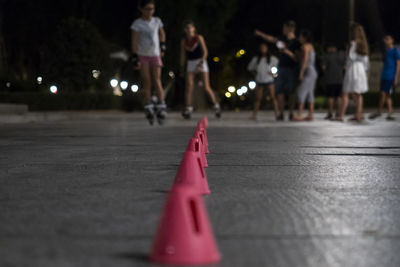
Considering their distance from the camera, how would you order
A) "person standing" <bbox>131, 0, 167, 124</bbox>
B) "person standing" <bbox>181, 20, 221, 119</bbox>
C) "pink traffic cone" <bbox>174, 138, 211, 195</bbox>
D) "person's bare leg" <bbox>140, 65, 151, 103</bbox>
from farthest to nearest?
"person standing" <bbox>181, 20, 221, 119</bbox>
"person's bare leg" <bbox>140, 65, 151, 103</bbox>
"person standing" <bbox>131, 0, 167, 124</bbox>
"pink traffic cone" <bbox>174, 138, 211, 195</bbox>

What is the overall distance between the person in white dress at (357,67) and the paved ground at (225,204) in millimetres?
7285

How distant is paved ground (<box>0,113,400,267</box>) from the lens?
3.69 m

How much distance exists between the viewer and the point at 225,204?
16.7 ft

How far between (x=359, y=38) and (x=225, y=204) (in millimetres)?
12395

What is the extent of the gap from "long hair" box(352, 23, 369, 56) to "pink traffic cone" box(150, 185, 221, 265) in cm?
1382

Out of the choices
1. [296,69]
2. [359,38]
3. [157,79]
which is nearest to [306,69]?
[296,69]

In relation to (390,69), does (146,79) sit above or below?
below

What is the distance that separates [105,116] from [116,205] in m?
18.5

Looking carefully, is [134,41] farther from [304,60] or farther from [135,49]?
[304,60]

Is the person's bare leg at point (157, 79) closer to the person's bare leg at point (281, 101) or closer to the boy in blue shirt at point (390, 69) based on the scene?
the person's bare leg at point (281, 101)

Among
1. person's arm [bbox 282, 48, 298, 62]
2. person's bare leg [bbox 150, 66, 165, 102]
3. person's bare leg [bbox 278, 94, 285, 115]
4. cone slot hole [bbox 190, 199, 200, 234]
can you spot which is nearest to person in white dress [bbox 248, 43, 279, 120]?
person's bare leg [bbox 278, 94, 285, 115]

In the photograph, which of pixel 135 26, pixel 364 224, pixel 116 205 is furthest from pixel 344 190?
pixel 135 26

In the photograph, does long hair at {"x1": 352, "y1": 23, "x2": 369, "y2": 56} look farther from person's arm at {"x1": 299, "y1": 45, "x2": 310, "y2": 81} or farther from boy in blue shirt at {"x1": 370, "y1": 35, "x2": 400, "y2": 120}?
boy in blue shirt at {"x1": 370, "y1": 35, "x2": 400, "y2": 120}

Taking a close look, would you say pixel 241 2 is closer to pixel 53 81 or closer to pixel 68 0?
pixel 68 0
